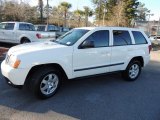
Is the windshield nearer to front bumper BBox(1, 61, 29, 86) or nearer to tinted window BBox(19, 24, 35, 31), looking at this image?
front bumper BBox(1, 61, 29, 86)

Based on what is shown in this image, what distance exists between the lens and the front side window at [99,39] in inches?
237

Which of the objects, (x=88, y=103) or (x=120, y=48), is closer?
(x=88, y=103)

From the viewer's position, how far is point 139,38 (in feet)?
24.6

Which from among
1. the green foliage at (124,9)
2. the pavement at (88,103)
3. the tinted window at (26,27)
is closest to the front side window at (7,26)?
the tinted window at (26,27)

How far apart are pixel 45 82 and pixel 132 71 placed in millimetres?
3350

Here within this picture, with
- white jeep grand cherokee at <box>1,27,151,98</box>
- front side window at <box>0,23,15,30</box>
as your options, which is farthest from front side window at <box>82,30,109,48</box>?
front side window at <box>0,23,15,30</box>

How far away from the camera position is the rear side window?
7355mm

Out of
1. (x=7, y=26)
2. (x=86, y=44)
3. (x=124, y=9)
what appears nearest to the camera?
(x=86, y=44)

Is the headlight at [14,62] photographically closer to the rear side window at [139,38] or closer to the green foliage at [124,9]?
the rear side window at [139,38]

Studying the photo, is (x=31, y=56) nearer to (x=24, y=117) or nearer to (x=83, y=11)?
(x=24, y=117)

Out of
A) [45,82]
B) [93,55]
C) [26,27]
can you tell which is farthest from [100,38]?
[26,27]

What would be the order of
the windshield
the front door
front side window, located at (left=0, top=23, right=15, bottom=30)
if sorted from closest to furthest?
the front door, the windshield, front side window, located at (left=0, top=23, right=15, bottom=30)

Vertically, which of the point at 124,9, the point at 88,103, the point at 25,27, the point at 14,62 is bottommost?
the point at 88,103

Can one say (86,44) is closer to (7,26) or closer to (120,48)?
(120,48)
